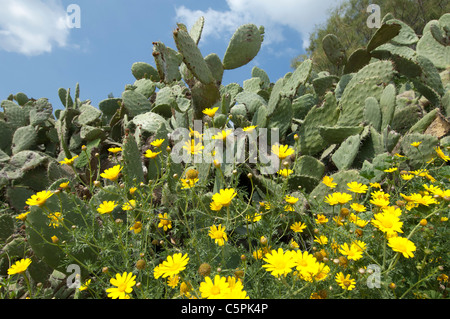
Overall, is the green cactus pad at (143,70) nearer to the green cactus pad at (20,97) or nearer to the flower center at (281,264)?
the green cactus pad at (20,97)

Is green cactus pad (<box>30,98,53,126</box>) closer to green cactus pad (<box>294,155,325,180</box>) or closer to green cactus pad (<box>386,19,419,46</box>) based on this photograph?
green cactus pad (<box>294,155,325,180</box>)

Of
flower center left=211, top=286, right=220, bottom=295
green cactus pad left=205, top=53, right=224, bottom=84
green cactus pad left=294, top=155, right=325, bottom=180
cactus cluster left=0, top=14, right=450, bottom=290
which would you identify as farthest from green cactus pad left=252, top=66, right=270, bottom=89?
flower center left=211, top=286, right=220, bottom=295

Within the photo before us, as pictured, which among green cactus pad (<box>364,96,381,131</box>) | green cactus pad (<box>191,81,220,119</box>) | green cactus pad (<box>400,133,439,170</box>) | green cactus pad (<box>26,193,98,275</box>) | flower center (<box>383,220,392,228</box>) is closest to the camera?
flower center (<box>383,220,392,228</box>)

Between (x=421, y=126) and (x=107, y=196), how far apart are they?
2102 mm

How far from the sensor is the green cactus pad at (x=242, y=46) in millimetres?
2885

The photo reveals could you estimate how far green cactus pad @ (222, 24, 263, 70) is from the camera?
2.88 meters

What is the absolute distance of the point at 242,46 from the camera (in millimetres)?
2908

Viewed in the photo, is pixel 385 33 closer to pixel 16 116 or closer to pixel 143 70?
pixel 143 70

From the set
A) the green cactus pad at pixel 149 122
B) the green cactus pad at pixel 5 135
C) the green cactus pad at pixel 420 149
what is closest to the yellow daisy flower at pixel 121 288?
the green cactus pad at pixel 149 122

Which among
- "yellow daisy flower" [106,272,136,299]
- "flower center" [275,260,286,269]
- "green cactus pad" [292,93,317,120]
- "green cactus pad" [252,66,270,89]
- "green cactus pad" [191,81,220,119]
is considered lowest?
"yellow daisy flower" [106,272,136,299]

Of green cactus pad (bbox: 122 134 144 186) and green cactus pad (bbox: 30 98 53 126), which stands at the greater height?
green cactus pad (bbox: 30 98 53 126)

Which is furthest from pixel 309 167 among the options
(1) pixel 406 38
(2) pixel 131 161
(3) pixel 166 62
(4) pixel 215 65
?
(1) pixel 406 38

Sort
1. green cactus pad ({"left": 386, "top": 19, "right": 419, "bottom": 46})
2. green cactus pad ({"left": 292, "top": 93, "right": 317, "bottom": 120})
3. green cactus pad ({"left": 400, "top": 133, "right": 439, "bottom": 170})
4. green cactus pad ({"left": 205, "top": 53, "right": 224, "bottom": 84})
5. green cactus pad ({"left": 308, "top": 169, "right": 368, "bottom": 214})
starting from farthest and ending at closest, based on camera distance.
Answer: green cactus pad ({"left": 386, "top": 19, "right": 419, "bottom": 46}) → green cactus pad ({"left": 205, "top": 53, "right": 224, "bottom": 84}) → green cactus pad ({"left": 292, "top": 93, "right": 317, "bottom": 120}) → green cactus pad ({"left": 400, "top": 133, "right": 439, "bottom": 170}) → green cactus pad ({"left": 308, "top": 169, "right": 368, "bottom": 214})
